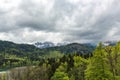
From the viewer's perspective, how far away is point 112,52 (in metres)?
78.4

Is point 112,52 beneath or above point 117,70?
above

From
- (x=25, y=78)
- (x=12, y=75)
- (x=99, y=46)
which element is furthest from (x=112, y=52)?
(x=12, y=75)

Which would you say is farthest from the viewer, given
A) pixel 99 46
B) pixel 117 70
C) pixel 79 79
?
→ pixel 79 79

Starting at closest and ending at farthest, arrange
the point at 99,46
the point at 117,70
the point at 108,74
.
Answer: the point at 108,74, the point at 99,46, the point at 117,70

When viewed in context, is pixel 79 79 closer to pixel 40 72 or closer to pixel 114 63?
pixel 40 72

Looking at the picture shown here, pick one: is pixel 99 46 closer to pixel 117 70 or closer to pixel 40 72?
pixel 117 70

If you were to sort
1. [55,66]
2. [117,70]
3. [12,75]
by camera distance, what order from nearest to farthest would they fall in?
[117,70]
[55,66]
[12,75]

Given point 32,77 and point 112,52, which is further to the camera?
point 32,77

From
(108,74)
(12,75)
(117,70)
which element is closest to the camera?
(108,74)

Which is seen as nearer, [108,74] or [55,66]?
[108,74]

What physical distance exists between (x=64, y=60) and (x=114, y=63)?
235 feet

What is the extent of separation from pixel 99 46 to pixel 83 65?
182 feet

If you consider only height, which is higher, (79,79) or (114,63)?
(114,63)

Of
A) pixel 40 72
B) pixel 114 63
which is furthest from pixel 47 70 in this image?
pixel 114 63
